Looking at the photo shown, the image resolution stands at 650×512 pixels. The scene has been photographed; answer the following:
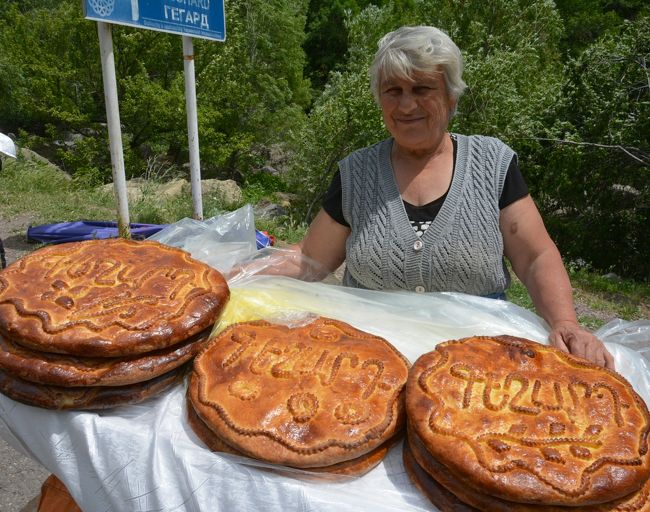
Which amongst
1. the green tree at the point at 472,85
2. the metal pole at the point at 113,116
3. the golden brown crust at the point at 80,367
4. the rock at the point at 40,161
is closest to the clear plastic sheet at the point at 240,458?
the golden brown crust at the point at 80,367

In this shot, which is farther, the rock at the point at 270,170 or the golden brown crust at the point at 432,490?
the rock at the point at 270,170

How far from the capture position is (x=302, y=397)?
124 centimetres

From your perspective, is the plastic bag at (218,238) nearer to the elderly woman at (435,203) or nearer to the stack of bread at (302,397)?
the elderly woman at (435,203)

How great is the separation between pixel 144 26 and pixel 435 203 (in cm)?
308

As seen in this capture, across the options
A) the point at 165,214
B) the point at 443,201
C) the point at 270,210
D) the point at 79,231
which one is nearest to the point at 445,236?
the point at 443,201

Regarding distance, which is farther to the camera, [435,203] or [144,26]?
[144,26]

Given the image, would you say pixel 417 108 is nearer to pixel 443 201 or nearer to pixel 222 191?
pixel 443 201

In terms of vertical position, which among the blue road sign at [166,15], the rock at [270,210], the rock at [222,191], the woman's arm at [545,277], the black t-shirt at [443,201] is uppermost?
the blue road sign at [166,15]

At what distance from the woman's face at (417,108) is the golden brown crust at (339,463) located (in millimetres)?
1279

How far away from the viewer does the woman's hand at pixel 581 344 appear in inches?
58.0

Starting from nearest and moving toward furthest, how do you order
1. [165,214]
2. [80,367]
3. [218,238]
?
[80,367] < [218,238] < [165,214]

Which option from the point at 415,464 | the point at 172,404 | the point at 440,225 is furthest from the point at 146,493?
the point at 440,225

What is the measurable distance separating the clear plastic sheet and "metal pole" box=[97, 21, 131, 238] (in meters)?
3.05

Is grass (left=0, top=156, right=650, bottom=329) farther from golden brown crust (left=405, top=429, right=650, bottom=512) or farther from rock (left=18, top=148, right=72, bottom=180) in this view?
golden brown crust (left=405, top=429, right=650, bottom=512)
